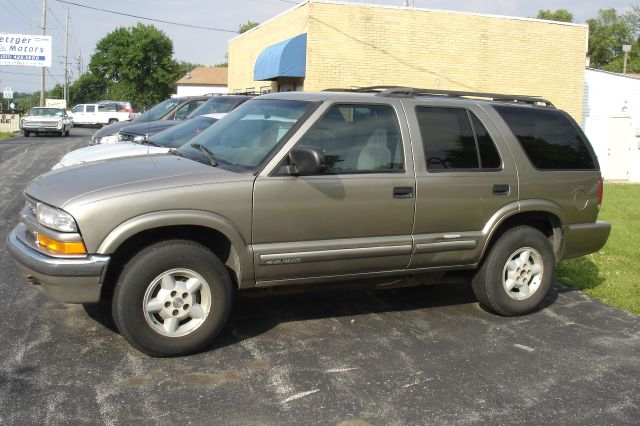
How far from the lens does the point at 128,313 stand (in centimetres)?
451

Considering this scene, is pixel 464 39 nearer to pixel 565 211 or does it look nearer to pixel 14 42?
pixel 565 211

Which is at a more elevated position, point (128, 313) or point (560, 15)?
point (560, 15)

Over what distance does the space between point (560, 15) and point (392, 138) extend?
67264 mm

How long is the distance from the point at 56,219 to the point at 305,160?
171 centimetres

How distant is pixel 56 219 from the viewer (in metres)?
4.44

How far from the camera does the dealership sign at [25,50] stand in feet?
160

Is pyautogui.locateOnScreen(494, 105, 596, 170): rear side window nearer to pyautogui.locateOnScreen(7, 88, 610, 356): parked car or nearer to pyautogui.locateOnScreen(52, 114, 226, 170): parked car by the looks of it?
pyautogui.locateOnScreen(7, 88, 610, 356): parked car

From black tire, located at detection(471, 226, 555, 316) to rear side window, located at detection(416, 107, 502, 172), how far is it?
0.70 metres

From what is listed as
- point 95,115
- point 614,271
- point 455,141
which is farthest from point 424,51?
point 95,115

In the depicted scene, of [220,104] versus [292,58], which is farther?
[292,58]

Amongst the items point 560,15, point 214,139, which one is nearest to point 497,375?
point 214,139

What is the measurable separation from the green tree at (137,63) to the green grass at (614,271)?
221 feet

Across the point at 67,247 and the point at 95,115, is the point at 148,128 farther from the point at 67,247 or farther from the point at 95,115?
the point at 95,115

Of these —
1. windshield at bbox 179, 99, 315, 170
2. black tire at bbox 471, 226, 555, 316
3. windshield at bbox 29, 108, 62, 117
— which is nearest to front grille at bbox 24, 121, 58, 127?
windshield at bbox 29, 108, 62, 117
